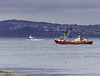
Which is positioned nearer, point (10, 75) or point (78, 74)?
point (10, 75)

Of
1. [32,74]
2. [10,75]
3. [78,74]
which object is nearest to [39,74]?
[32,74]

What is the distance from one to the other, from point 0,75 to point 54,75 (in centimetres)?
2017

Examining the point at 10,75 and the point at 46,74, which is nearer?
the point at 10,75

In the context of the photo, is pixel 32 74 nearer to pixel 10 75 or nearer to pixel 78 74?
pixel 78 74

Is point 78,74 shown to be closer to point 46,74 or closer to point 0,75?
point 46,74

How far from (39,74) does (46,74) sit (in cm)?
102

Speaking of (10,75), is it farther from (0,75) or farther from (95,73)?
(95,73)

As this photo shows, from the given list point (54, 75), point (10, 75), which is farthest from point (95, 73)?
point (10, 75)

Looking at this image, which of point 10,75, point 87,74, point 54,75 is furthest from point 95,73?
point 10,75

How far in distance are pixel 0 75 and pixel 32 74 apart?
68.5ft

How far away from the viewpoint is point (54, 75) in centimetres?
5628

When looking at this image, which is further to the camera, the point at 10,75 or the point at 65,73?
the point at 65,73

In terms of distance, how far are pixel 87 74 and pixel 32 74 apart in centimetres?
776

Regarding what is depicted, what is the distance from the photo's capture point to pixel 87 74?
57.3 metres
